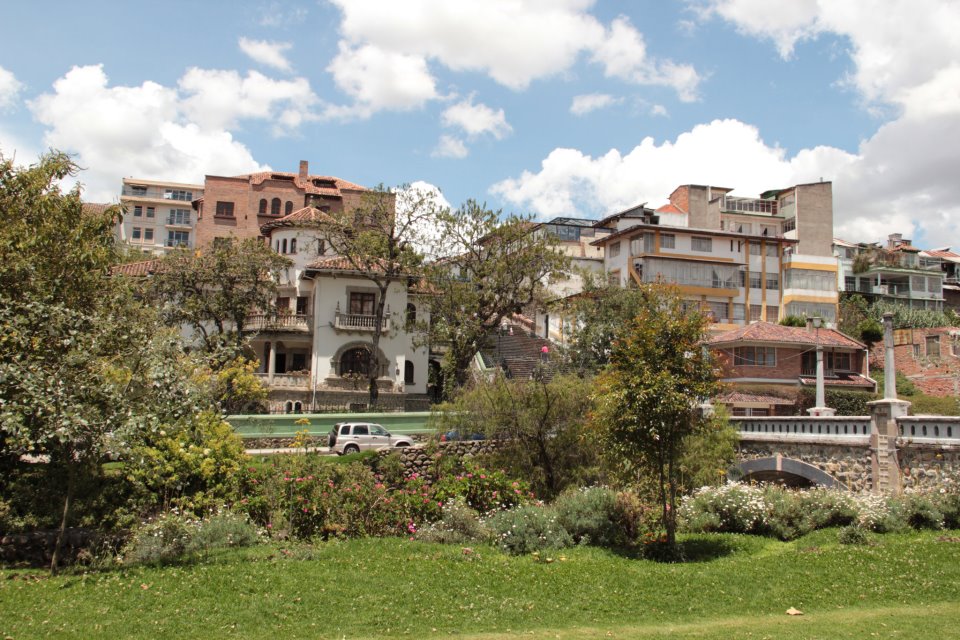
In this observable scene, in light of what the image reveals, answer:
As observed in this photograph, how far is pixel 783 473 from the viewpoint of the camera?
2505 cm

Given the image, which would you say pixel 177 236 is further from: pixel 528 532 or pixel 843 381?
pixel 528 532

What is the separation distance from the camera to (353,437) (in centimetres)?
2983

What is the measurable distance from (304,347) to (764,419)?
97.6 feet

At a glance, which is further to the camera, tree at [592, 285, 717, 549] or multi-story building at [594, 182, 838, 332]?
multi-story building at [594, 182, 838, 332]

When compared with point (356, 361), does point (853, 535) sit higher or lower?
lower

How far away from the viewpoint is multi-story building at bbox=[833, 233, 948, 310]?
6775 centimetres

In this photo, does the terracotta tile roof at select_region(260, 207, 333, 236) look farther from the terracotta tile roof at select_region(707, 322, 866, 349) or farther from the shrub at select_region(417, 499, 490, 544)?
the shrub at select_region(417, 499, 490, 544)

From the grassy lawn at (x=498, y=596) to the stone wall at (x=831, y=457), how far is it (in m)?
3.64

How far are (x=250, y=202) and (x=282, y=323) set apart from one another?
76.0 ft

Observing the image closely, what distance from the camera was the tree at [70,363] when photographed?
13.4 m

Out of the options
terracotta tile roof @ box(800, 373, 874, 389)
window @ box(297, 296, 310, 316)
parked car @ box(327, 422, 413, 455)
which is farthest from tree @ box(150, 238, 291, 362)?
terracotta tile roof @ box(800, 373, 874, 389)

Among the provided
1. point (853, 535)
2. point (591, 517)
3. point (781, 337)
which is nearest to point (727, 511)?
point (853, 535)

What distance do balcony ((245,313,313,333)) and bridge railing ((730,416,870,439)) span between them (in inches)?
1067

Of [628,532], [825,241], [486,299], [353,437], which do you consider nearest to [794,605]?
[628,532]
